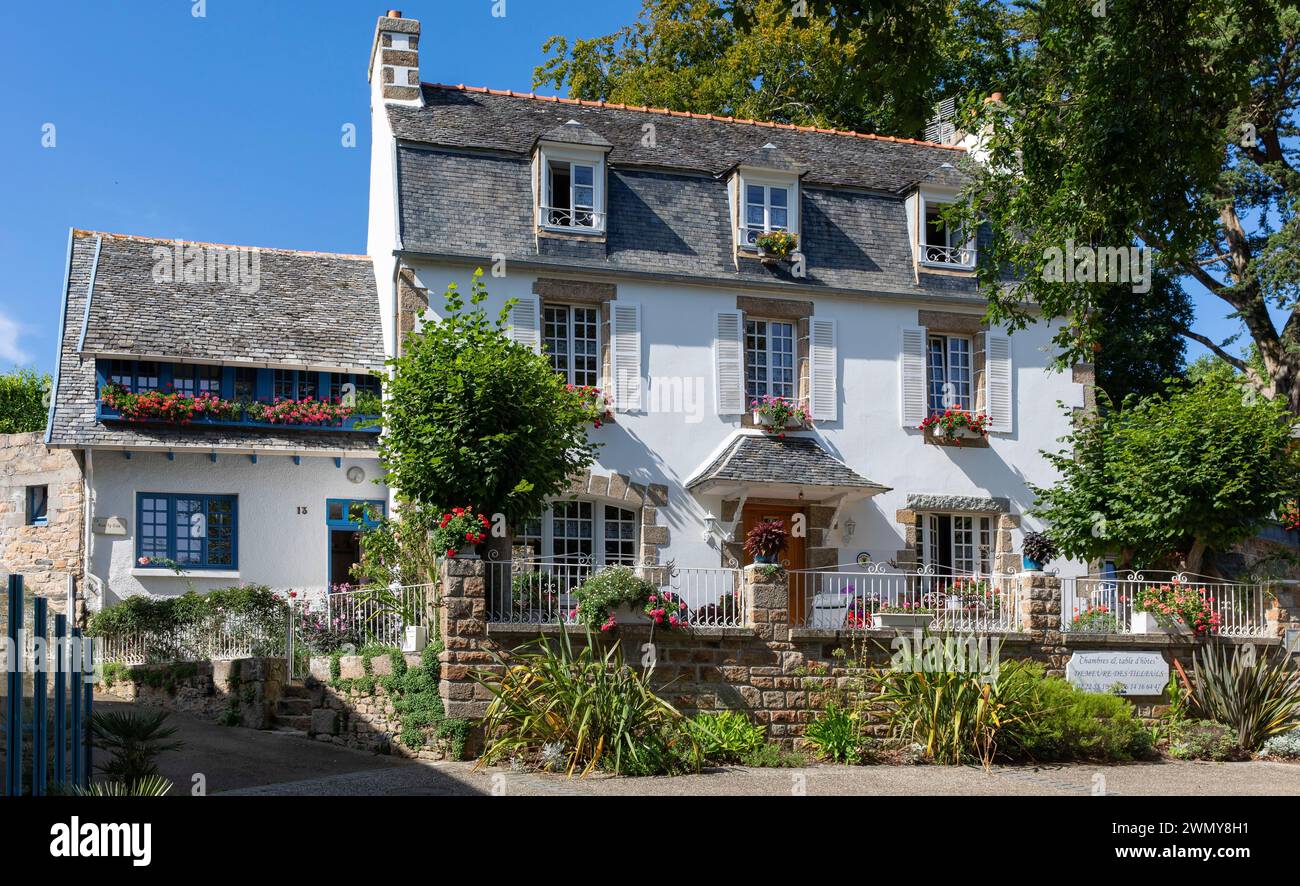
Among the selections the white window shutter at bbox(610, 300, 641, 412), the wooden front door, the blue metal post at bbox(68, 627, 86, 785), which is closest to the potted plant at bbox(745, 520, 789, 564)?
the wooden front door

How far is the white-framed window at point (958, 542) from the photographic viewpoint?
20.9 metres

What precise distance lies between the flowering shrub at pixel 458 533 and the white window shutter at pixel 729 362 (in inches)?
268

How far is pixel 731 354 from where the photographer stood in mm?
20312

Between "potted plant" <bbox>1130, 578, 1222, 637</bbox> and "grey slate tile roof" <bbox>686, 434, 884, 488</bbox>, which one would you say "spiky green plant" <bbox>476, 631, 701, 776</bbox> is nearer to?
"grey slate tile roof" <bbox>686, 434, 884, 488</bbox>

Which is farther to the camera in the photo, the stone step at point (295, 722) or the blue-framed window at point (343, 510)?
the blue-framed window at point (343, 510)

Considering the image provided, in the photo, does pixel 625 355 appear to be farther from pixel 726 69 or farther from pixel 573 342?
pixel 726 69

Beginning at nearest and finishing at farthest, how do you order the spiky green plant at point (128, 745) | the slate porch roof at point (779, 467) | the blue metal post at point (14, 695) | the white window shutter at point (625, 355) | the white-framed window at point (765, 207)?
the blue metal post at point (14, 695) → the spiky green plant at point (128, 745) → the slate porch roof at point (779, 467) → the white window shutter at point (625, 355) → the white-framed window at point (765, 207)

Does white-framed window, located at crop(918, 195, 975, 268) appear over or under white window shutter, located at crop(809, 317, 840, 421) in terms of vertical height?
over

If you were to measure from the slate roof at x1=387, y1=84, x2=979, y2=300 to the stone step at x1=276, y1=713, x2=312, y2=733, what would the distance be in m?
6.51

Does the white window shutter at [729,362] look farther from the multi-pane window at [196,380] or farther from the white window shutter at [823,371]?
the multi-pane window at [196,380]

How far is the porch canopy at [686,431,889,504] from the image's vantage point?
19312mm

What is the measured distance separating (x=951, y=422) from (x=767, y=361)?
9.56 feet

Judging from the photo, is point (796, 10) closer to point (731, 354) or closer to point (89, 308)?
point (731, 354)

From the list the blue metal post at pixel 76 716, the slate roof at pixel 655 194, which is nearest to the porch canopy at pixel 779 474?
the slate roof at pixel 655 194
